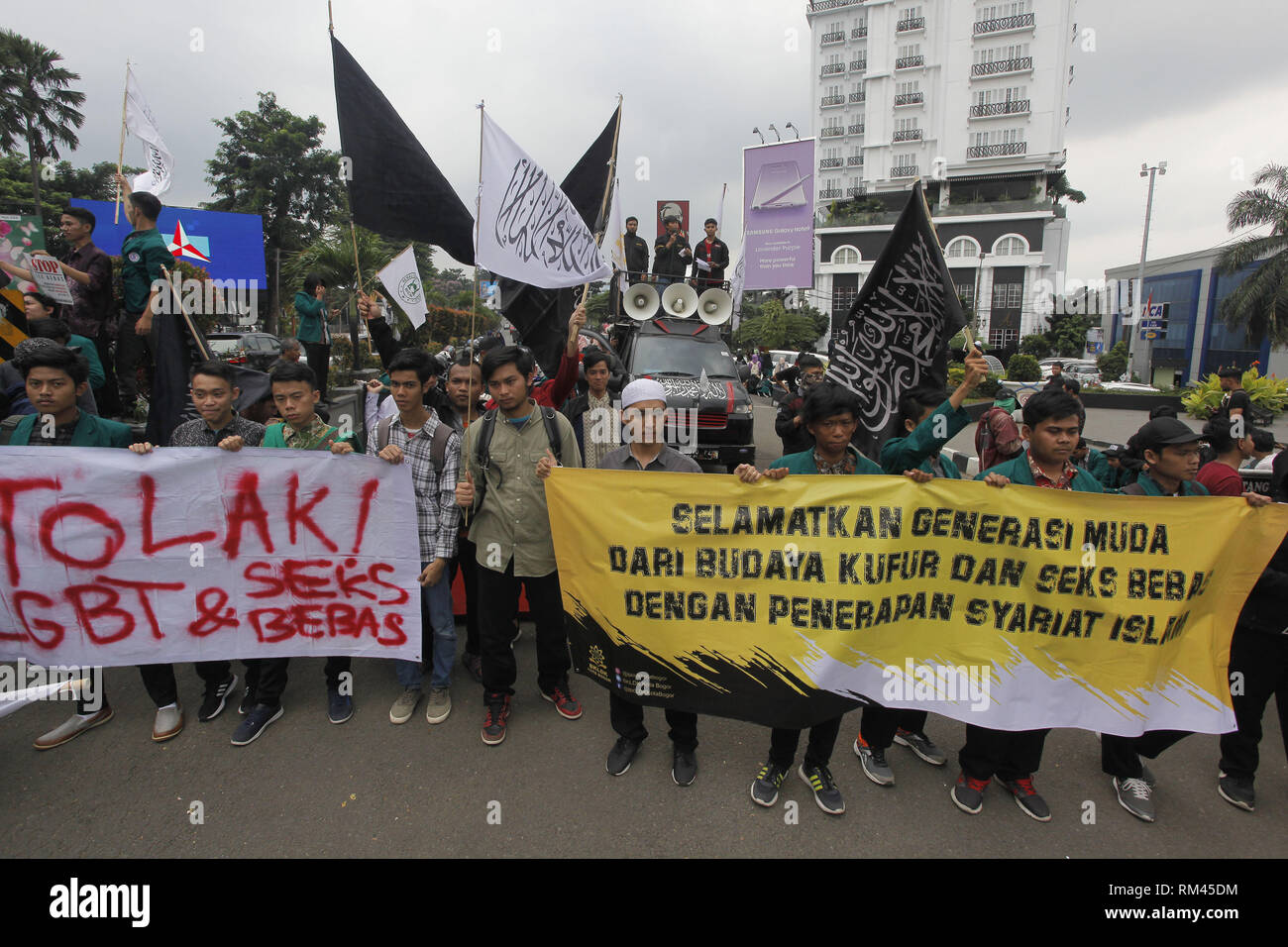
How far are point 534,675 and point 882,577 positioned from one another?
92.0 inches

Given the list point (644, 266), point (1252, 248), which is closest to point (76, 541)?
point (644, 266)

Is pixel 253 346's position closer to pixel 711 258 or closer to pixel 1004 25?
pixel 711 258

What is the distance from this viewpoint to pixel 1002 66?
56.6 m

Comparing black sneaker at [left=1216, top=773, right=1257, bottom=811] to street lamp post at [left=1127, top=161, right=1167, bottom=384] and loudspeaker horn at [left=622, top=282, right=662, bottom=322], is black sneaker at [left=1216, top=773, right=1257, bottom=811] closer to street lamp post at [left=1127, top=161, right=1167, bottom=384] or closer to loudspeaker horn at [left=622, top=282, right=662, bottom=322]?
loudspeaker horn at [left=622, top=282, right=662, bottom=322]

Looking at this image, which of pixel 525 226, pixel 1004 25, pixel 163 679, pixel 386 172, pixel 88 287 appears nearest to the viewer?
pixel 163 679

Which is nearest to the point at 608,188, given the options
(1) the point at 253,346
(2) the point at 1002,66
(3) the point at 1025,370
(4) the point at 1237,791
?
(4) the point at 1237,791

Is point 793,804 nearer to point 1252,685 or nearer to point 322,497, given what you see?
point 1252,685

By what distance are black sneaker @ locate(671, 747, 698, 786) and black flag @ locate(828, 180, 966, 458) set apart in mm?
2039

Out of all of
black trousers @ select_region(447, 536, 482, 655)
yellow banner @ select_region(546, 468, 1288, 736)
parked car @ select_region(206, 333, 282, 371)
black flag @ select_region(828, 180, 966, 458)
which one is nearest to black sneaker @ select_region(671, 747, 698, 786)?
yellow banner @ select_region(546, 468, 1288, 736)

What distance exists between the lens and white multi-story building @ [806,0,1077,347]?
53.3m

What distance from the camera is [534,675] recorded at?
14.1ft

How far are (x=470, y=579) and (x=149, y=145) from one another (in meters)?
6.36

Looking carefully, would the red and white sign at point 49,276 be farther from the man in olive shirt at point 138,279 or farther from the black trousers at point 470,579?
the black trousers at point 470,579

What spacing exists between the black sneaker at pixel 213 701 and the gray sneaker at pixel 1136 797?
4.58 metres
